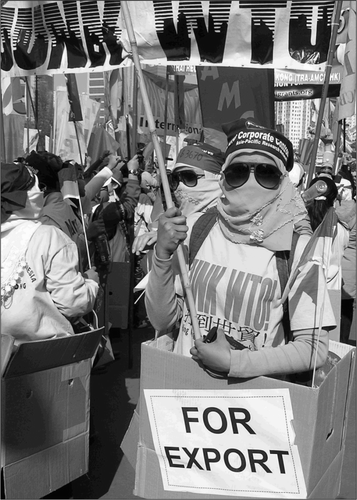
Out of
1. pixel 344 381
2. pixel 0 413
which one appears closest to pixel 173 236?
pixel 344 381

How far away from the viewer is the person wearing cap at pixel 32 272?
330cm

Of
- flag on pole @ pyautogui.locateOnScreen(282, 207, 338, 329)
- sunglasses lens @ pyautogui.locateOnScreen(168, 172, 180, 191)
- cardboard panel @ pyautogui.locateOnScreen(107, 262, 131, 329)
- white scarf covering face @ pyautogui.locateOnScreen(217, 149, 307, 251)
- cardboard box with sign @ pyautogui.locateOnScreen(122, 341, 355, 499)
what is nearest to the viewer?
cardboard box with sign @ pyautogui.locateOnScreen(122, 341, 355, 499)

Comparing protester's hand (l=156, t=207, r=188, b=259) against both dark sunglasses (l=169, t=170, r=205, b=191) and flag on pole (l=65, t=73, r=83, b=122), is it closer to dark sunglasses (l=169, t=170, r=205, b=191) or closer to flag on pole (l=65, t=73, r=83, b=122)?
dark sunglasses (l=169, t=170, r=205, b=191)

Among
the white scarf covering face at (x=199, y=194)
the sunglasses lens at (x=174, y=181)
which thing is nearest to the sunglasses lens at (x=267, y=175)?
the white scarf covering face at (x=199, y=194)

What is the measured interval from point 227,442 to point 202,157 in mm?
2491

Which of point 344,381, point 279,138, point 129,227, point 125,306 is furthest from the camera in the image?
point 129,227

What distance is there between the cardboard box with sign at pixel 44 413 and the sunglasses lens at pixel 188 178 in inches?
52.4

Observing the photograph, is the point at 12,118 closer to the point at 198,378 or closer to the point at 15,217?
the point at 15,217

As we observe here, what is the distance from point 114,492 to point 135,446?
1.65m

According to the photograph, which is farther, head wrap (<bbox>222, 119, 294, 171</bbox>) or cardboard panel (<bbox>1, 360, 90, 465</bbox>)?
cardboard panel (<bbox>1, 360, 90, 465</bbox>)

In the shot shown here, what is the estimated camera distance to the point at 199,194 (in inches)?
165

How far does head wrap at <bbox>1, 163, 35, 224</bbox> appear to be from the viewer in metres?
3.48

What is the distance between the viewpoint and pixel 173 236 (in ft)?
7.50

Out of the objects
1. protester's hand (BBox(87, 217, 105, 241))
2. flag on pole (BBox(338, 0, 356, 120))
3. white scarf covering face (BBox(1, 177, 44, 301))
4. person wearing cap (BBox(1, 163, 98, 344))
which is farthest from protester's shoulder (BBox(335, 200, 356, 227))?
white scarf covering face (BBox(1, 177, 44, 301))
